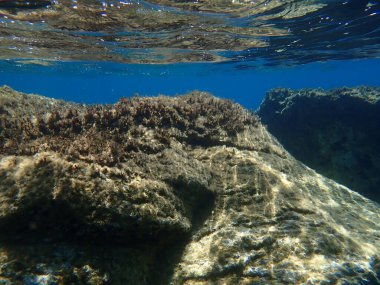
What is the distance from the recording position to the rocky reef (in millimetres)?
3941

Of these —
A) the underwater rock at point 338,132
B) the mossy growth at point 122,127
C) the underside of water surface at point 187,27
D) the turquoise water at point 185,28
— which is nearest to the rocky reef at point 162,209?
the mossy growth at point 122,127

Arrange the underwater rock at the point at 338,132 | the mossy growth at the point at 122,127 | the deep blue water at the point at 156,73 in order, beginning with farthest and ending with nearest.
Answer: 1. the deep blue water at the point at 156,73
2. the underwater rock at the point at 338,132
3. the mossy growth at the point at 122,127

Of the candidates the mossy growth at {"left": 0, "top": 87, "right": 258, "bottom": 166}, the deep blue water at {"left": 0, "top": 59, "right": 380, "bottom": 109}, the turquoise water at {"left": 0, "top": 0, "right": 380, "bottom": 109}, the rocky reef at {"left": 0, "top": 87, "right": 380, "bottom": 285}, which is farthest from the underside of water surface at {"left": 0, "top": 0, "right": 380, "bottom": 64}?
the rocky reef at {"left": 0, "top": 87, "right": 380, "bottom": 285}

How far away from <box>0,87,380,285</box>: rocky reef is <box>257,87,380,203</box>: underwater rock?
6.27 m

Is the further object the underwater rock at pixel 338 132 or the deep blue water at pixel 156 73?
the deep blue water at pixel 156 73

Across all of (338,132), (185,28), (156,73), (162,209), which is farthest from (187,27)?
(156,73)

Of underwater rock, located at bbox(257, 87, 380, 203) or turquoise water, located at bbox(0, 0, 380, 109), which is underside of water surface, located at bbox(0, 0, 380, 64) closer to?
turquoise water, located at bbox(0, 0, 380, 109)

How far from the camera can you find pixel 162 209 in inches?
181

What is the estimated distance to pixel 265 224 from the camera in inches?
209

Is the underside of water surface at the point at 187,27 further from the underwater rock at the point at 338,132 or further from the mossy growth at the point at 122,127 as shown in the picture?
the mossy growth at the point at 122,127

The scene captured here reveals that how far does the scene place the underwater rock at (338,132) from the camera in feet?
42.4

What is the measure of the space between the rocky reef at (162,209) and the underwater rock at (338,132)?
627cm

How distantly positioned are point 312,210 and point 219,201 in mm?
1811

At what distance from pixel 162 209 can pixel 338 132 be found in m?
11.8
